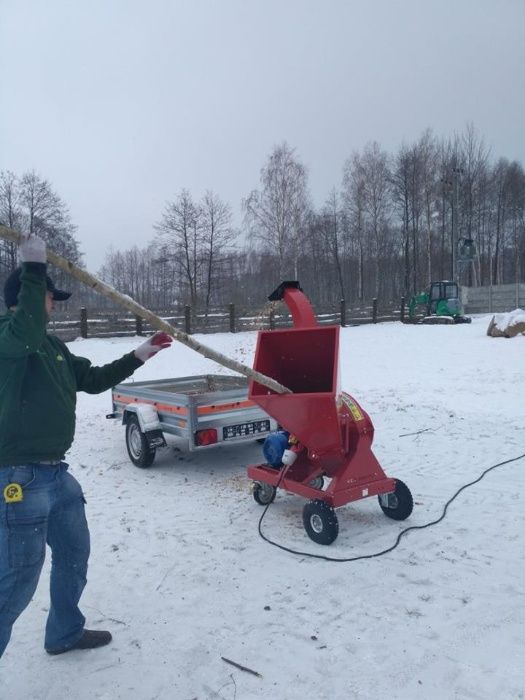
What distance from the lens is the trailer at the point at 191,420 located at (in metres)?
6.25

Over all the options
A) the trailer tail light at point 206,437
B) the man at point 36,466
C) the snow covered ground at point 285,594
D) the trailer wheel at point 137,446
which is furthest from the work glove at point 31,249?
the trailer wheel at point 137,446

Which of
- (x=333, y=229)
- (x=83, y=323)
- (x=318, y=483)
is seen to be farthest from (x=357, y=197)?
(x=318, y=483)

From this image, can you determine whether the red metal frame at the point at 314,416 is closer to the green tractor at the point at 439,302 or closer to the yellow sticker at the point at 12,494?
the yellow sticker at the point at 12,494

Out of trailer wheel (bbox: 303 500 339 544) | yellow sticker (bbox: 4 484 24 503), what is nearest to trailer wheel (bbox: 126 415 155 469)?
trailer wheel (bbox: 303 500 339 544)

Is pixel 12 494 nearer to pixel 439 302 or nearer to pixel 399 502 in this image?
pixel 399 502

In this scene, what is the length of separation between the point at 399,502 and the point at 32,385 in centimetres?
331

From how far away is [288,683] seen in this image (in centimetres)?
281

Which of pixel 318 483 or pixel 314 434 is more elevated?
pixel 314 434

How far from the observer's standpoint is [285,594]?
3705 millimetres

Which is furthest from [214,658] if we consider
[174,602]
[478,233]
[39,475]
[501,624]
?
[478,233]

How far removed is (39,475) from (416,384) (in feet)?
32.6

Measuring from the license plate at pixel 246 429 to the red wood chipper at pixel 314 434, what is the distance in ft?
3.73

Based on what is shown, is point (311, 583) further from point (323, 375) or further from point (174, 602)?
point (323, 375)

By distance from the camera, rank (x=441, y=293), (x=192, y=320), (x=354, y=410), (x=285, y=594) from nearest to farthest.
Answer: (x=285, y=594) → (x=354, y=410) → (x=192, y=320) → (x=441, y=293)
